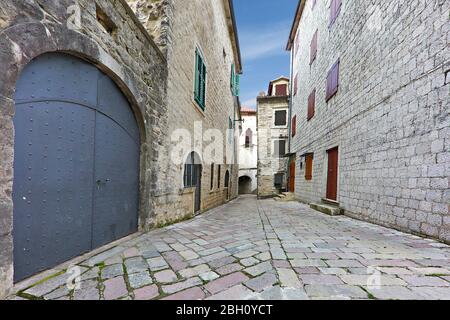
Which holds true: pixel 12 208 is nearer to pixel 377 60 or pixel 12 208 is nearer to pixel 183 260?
pixel 183 260

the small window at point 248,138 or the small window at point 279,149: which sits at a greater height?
the small window at point 248,138

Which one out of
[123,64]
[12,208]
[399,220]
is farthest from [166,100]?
[399,220]

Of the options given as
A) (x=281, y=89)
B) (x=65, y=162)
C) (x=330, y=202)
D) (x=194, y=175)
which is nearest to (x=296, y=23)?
(x=281, y=89)

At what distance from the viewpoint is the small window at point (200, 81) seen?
20.2ft

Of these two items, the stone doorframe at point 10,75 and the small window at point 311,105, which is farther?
the small window at point 311,105

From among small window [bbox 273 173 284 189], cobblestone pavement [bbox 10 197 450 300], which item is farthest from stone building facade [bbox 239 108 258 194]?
cobblestone pavement [bbox 10 197 450 300]

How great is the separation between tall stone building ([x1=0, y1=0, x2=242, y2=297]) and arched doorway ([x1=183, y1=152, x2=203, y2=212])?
420mm

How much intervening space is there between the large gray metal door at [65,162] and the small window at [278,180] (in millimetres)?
14112

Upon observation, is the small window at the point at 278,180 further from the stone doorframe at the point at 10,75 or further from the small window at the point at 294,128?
the stone doorframe at the point at 10,75

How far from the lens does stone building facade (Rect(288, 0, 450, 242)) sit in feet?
10.4

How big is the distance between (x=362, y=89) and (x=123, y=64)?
5521 mm

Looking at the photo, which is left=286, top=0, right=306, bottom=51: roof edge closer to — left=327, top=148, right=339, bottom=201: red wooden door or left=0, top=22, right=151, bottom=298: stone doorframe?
left=327, top=148, right=339, bottom=201: red wooden door

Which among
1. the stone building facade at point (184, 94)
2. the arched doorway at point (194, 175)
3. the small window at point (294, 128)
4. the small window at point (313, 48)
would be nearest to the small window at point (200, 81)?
the stone building facade at point (184, 94)
